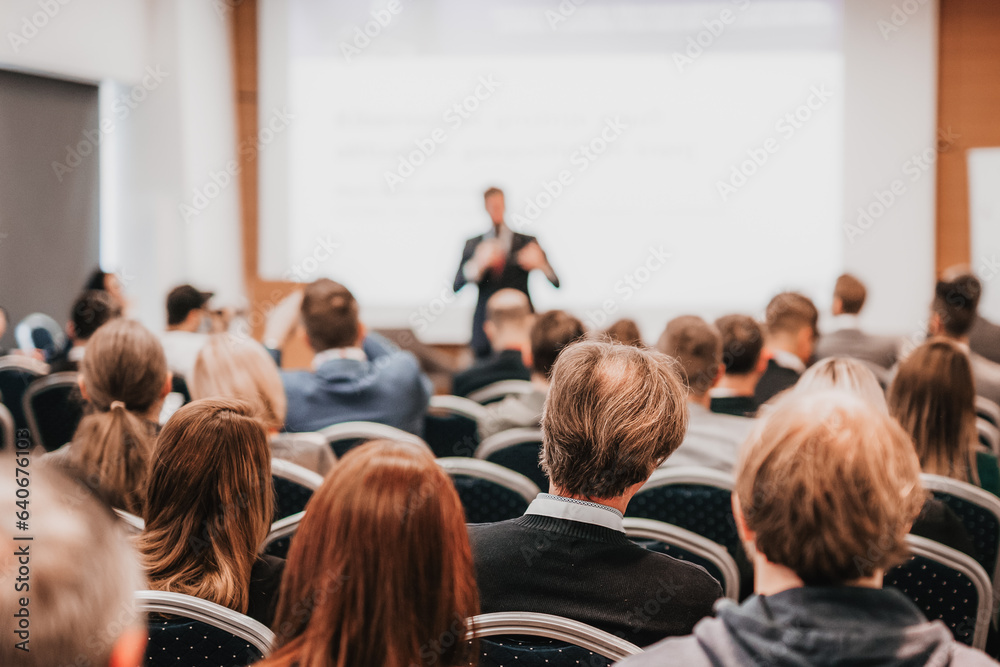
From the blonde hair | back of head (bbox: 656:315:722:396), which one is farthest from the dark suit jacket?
the blonde hair

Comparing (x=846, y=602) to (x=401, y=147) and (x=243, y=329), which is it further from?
(x=401, y=147)

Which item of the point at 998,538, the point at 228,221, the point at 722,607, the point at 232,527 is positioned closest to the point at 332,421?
the point at 232,527

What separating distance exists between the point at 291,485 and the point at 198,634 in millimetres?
919

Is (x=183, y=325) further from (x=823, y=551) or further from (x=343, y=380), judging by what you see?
(x=823, y=551)

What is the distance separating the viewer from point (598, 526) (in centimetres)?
145

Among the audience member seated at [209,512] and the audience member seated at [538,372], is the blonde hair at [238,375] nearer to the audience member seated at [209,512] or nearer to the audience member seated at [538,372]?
the audience member seated at [538,372]

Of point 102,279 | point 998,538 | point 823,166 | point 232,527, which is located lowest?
point 998,538

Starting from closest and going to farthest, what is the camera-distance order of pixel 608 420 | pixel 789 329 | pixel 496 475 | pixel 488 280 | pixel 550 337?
1. pixel 608 420
2. pixel 496 475
3. pixel 550 337
4. pixel 789 329
5. pixel 488 280

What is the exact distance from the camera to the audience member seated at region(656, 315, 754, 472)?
246 cm

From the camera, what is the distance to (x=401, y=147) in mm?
7066

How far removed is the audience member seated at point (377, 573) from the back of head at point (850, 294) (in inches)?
161

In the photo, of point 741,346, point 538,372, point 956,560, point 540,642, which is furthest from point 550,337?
point 540,642

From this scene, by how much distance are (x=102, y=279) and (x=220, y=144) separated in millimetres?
2318

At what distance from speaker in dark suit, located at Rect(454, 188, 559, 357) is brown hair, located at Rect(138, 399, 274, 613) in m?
4.41
